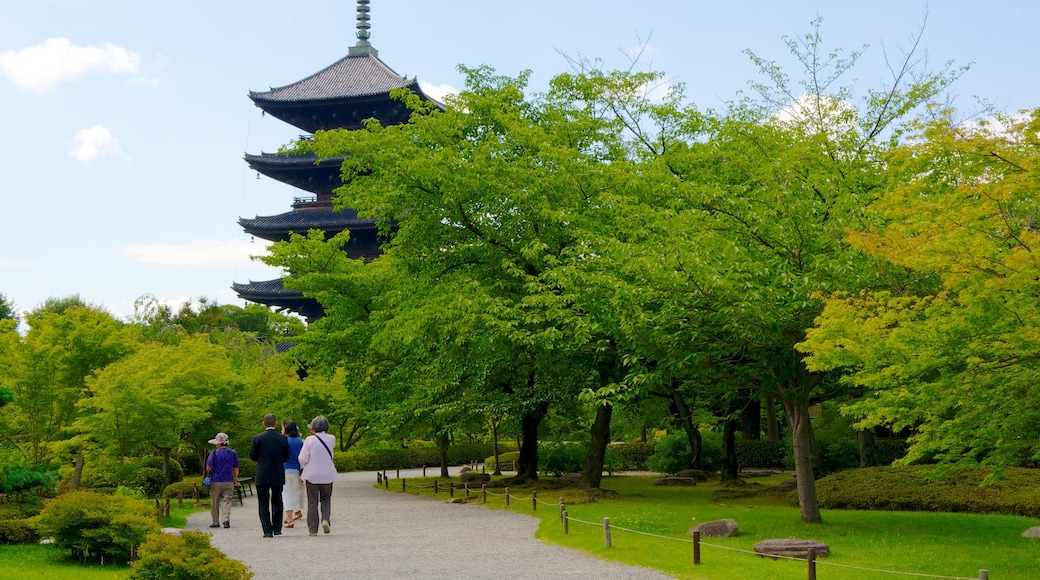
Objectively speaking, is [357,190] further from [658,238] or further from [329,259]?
[658,238]

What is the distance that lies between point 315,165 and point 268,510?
37013 millimetres

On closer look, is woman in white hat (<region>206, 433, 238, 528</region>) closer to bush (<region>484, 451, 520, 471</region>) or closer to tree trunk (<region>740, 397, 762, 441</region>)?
tree trunk (<region>740, 397, 762, 441</region>)

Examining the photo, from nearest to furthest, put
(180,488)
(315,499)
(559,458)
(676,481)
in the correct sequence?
(315,499)
(180,488)
(676,481)
(559,458)

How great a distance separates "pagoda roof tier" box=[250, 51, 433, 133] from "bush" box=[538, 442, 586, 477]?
73.0ft

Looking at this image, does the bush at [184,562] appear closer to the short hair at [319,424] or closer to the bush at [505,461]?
the short hair at [319,424]

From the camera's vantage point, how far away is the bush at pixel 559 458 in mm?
33500

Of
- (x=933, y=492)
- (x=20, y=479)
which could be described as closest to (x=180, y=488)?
(x=20, y=479)

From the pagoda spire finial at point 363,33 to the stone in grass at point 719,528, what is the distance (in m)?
46.8

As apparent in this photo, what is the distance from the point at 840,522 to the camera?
1727 centimetres

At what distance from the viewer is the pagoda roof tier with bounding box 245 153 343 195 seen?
4969 centimetres

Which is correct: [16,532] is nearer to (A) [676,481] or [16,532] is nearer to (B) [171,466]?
(B) [171,466]

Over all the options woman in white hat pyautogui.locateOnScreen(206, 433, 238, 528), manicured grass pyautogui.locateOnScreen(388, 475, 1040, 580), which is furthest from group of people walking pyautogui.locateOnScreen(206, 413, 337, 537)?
manicured grass pyautogui.locateOnScreen(388, 475, 1040, 580)

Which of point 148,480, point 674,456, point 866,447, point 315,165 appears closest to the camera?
point 148,480

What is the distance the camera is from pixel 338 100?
5016 cm
